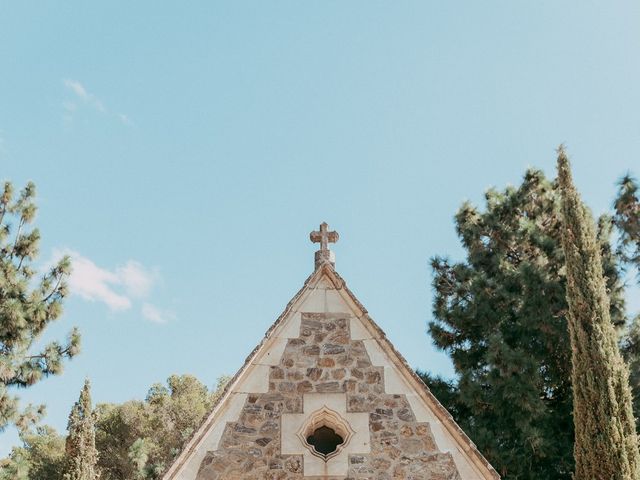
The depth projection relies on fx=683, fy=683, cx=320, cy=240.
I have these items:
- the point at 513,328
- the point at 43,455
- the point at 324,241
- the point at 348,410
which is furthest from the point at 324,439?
the point at 43,455

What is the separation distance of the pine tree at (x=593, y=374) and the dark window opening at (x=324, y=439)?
6.94m

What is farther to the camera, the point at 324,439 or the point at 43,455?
the point at 43,455

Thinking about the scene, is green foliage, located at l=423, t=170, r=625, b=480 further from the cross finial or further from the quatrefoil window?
the quatrefoil window

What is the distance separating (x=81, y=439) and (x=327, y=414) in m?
11.9

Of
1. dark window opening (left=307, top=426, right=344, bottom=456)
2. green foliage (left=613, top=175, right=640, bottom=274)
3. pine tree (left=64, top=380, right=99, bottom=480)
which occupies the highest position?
green foliage (left=613, top=175, right=640, bottom=274)

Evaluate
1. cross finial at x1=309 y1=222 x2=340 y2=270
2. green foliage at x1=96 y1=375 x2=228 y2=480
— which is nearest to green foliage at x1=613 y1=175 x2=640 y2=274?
cross finial at x1=309 y1=222 x2=340 y2=270

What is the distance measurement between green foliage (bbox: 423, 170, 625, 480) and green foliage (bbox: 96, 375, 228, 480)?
15255 millimetres

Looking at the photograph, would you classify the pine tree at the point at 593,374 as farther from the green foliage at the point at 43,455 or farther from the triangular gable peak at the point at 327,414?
the green foliage at the point at 43,455

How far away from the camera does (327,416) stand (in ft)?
22.7

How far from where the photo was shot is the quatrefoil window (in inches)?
267

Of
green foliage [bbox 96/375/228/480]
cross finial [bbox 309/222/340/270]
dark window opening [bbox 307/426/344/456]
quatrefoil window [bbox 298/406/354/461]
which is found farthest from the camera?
green foliage [bbox 96/375/228/480]

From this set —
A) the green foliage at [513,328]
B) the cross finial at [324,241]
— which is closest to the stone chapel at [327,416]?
the cross finial at [324,241]

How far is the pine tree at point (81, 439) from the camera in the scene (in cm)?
1655

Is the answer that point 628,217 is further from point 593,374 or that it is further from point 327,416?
point 327,416
